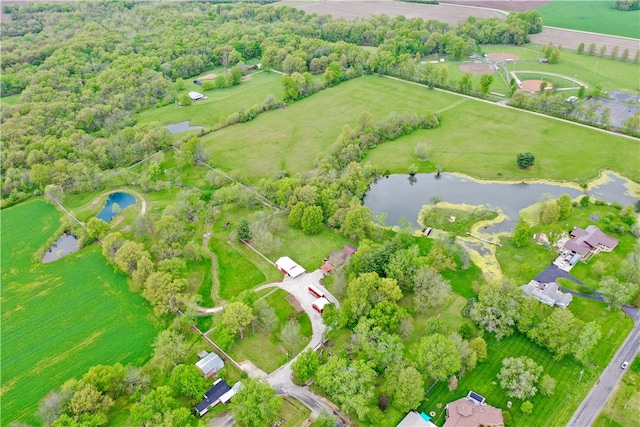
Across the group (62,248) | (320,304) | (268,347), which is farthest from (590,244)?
(62,248)

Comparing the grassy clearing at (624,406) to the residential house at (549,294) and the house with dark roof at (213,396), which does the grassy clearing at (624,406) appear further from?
the house with dark roof at (213,396)

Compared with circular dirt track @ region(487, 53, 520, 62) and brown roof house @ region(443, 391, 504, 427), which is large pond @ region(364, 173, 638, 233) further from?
circular dirt track @ region(487, 53, 520, 62)

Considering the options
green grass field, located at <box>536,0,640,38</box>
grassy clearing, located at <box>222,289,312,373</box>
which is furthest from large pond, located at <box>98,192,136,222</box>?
green grass field, located at <box>536,0,640,38</box>

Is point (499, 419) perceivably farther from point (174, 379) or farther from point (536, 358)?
point (174, 379)

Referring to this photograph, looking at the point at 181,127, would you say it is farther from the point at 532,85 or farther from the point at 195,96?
the point at 532,85

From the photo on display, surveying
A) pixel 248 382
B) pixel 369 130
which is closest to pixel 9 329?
pixel 248 382
